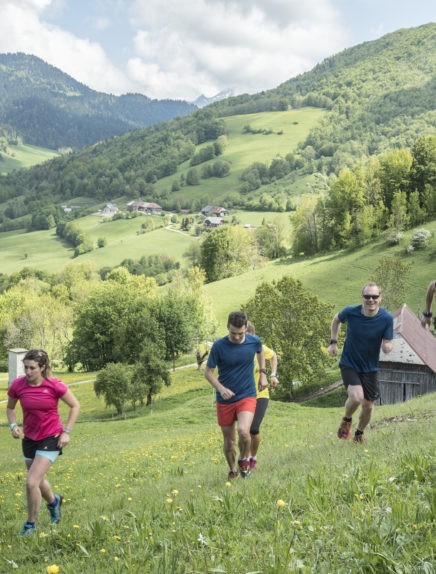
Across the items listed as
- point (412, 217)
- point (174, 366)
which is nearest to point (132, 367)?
A: point (174, 366)

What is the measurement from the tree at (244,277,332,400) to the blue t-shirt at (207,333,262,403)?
36.6 m

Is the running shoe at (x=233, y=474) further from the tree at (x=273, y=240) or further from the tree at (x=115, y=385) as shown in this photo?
→ the tree at (x=273, y=240)

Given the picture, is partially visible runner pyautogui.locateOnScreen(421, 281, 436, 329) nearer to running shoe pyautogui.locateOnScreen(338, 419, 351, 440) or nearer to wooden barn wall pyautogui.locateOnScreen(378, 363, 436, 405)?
running shoe pyautogui.locateOnScreen(338, 419, 351, 440)

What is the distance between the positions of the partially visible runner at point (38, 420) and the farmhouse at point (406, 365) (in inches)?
1356

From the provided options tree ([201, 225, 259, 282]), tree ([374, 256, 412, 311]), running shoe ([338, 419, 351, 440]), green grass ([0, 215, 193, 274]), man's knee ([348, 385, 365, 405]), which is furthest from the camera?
green grass ([0, 215, 193, 274])

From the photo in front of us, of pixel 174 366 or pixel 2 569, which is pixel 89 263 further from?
pixel 2 569

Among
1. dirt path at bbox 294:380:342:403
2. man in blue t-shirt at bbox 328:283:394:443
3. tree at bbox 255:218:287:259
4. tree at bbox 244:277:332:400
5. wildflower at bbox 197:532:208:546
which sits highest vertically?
tree at bbox 255:218:287:259

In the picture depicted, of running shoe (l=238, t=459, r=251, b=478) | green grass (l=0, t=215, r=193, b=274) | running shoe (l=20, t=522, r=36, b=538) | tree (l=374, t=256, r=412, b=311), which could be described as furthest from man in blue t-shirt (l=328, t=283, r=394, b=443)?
green grass (l=0, t=215, r=193, b=274)

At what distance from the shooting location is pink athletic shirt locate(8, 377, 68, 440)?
7.89 m

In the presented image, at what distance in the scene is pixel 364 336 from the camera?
9773mm

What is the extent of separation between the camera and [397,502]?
207 inches

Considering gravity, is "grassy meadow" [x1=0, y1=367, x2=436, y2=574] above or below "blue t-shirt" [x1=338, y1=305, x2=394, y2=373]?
below

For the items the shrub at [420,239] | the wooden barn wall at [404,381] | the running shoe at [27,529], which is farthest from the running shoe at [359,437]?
the shrub at [420,239]

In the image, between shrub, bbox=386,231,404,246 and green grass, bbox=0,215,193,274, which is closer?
shrub, bbox=386,231,404,246
